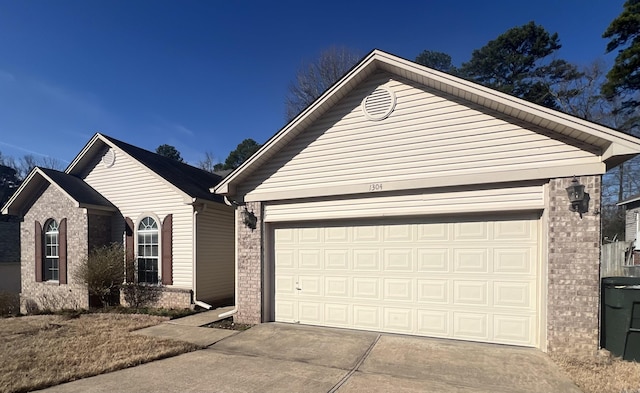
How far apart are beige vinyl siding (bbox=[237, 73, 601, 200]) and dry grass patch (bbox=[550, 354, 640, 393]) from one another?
3195 mm

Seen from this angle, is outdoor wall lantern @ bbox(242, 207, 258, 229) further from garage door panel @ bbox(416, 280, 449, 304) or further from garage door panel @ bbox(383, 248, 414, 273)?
garage door panel @ bbox(416, 280, 449, 304)

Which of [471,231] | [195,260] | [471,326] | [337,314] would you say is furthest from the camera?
[195,260]

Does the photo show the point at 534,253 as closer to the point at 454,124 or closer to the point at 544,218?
the point at 544,218

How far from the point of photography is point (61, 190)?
1251 centimetres

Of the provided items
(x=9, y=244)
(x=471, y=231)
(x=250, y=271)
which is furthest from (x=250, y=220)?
(x=9, y=244)

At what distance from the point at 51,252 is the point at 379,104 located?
13.7m

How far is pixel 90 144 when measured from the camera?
43.2 ft

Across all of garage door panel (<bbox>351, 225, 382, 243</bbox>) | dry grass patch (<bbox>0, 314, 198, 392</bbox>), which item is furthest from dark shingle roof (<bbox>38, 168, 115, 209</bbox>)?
garage door panel (<bbox>351, 225, 382, 243</bbox>)

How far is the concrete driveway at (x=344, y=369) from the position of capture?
16.2 ft

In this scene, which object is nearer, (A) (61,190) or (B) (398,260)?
(B) (398,260)

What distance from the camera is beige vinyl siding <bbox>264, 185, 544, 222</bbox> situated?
6.46 meters

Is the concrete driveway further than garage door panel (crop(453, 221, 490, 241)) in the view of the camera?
No

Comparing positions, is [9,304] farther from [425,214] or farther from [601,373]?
[601,373]

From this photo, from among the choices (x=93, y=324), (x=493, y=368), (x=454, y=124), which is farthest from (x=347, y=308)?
(x=93, y=324)
